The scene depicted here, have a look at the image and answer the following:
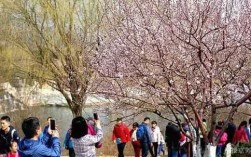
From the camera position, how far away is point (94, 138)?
7664 millimetres

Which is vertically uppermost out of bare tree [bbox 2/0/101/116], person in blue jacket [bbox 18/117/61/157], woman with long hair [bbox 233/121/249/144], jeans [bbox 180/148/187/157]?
bare tree [bbox 2/0/101/116]

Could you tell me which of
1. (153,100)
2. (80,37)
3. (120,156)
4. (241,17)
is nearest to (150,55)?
(153,100)

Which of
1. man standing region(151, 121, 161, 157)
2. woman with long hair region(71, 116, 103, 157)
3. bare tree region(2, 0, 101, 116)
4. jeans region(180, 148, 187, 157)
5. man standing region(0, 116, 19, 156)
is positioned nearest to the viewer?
woman with long hair region(71, 116, 103, 157)

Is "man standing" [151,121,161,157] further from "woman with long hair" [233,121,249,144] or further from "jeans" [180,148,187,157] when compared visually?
"woman with long hair" [233,121,249,144]

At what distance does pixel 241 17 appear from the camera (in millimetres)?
8297

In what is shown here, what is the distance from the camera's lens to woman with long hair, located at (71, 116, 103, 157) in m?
7.43

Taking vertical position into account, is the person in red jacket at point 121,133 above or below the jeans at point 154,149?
above

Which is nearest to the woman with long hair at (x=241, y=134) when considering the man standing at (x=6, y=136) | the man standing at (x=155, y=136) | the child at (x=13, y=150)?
the man standing at (x=155, y=136)

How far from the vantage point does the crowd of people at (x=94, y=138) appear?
20.7ft

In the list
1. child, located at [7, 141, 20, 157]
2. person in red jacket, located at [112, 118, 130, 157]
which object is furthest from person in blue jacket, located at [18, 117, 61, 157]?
person in red jacket, located at [112, 118, 130, 157]

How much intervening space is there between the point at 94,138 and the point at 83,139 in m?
0.17

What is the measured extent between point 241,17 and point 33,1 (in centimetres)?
1481

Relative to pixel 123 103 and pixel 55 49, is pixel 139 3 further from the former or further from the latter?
pixel 55 49

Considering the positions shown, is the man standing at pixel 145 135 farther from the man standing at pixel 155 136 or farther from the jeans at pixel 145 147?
the man standing at pixel 155 136
